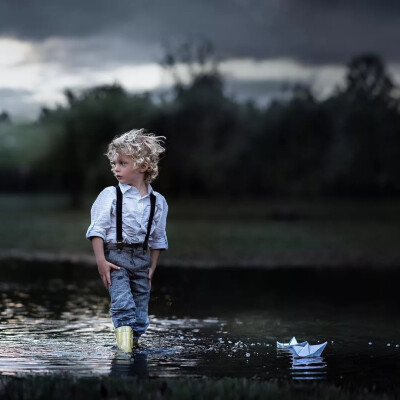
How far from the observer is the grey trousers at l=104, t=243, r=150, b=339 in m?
7.84

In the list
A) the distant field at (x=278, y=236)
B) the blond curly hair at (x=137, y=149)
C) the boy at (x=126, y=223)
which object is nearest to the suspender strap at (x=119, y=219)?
the boy at (x=126, y=223)

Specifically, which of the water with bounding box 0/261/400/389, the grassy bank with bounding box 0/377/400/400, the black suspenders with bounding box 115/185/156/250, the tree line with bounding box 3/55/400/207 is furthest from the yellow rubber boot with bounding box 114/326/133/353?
the tree line with bounding box 3/55/400/207

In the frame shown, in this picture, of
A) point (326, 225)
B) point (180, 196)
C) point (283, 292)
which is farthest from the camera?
point (180, 196)

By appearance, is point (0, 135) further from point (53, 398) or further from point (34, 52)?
point (53, 398)

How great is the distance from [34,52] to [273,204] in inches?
453

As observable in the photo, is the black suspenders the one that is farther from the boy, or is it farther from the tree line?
the tree line

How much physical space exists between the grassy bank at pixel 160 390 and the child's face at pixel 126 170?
6.94ft

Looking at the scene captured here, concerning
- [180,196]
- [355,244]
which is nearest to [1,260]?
[355,244]

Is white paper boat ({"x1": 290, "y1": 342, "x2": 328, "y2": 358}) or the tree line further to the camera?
the tree line

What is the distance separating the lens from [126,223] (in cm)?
788

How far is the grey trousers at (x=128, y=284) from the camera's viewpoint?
7836 mm

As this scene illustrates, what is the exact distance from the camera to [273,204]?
145ft

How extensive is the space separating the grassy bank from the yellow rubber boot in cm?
166

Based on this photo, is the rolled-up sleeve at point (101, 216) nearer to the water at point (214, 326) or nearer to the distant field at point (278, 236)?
the water at point (214, 326)
